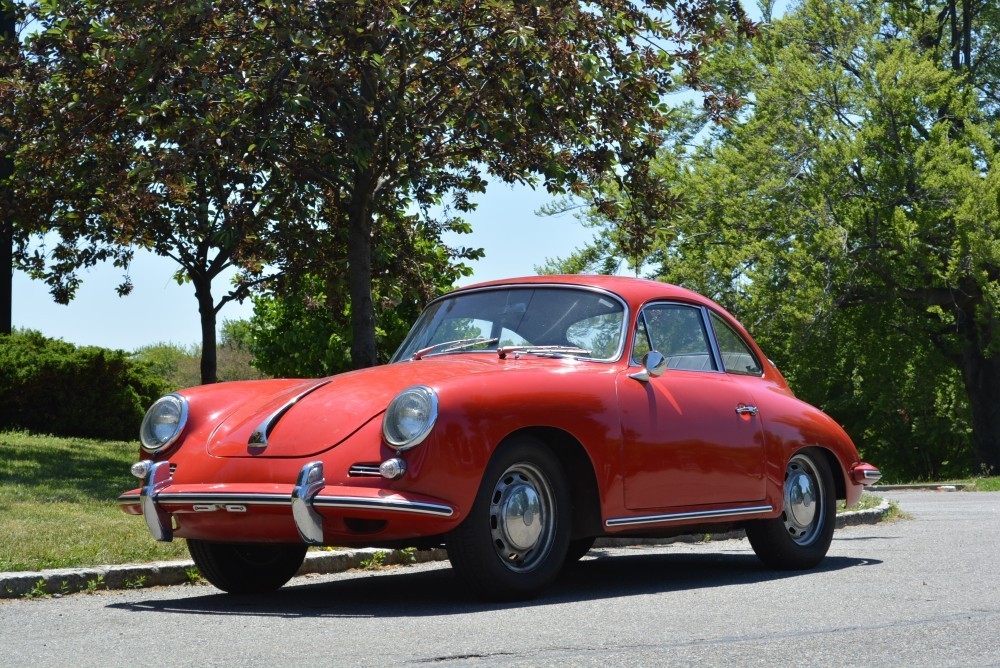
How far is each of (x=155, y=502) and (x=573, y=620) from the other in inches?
89.4

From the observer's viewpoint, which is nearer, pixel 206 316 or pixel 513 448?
pixel 513 448

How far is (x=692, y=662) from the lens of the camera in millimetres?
4699

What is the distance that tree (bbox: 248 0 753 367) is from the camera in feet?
48.9

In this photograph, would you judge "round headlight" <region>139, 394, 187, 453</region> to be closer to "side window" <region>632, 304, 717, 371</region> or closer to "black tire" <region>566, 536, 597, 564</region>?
"side window" <region>632, 304, 717, 371</region>

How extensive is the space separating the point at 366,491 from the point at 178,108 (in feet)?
32.5

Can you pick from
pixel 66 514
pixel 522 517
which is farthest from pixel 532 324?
pixel 66 514

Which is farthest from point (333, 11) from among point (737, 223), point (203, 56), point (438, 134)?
point (737, 223)

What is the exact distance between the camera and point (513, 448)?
21.0 feet

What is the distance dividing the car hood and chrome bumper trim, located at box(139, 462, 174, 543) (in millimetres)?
279

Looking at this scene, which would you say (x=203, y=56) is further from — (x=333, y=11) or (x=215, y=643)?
(x=215, y=643)

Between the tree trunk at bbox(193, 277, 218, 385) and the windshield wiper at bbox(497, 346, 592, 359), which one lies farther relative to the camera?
the tree trunk at bbox(193, 277, 218, 385)

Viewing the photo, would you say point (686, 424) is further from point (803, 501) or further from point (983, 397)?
point (983, 397)

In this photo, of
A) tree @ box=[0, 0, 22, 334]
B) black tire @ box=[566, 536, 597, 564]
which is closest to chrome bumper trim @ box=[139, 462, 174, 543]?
black tire @ box=[566, 536, 597, 564]

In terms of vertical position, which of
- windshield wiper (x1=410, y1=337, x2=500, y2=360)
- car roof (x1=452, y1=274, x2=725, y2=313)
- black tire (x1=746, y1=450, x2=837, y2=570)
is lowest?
black tire (x1=746, y1=450, x2=837, y2=570)
